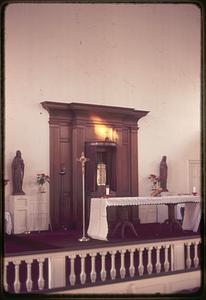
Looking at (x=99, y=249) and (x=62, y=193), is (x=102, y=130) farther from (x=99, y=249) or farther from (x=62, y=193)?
(x=99, y=249)

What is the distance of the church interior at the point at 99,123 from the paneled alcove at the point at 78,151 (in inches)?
1.0

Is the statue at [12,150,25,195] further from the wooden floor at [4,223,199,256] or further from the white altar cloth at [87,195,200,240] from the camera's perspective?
the white altar cloth at [87,195,200,240]

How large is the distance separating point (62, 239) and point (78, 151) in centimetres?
280

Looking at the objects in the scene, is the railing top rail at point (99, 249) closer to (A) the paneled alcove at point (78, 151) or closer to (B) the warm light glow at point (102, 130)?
(A) the paneled alcove at point (78, 151)

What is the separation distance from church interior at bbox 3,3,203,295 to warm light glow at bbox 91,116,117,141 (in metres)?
0.03

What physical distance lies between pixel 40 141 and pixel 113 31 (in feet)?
11.8

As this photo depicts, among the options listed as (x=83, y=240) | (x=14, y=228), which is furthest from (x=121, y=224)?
(x=14, y=228)

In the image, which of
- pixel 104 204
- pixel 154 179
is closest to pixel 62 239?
pixel 104 204

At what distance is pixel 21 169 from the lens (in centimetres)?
996

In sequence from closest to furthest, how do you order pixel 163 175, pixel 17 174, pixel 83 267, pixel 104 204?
pixel 83 267
pixel 104 204
pixel 17 174
pixel 163 175

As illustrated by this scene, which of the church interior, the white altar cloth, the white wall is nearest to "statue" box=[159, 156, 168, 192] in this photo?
the church interior

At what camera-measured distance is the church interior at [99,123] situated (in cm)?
988

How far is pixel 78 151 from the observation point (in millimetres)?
10945

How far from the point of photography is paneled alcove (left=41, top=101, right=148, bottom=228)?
10.7m
